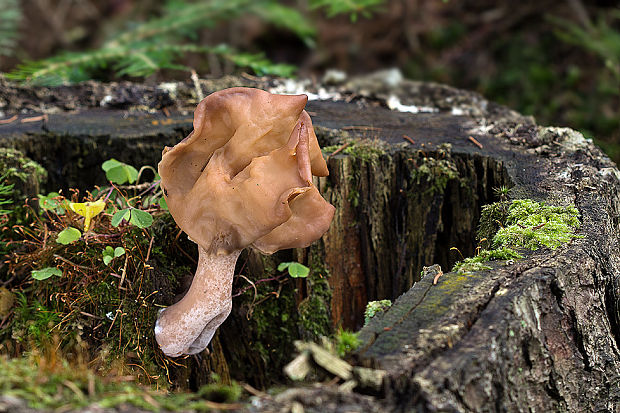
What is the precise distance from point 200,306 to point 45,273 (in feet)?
3.06

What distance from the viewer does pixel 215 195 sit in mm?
2662

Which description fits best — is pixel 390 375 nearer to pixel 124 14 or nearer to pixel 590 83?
pixel 590 83

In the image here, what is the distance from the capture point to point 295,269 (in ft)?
11.3

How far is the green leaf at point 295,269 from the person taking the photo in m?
3.43

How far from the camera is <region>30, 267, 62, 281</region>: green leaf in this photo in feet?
10.3

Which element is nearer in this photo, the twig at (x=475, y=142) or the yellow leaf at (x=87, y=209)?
the yellow leaf at (x=87, y=209)

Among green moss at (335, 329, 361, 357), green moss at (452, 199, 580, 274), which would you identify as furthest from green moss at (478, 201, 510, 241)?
green moss at (335, 329, 361, 357)

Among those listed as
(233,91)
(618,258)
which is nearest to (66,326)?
(233,91)

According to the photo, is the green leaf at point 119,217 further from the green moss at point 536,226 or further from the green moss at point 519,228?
the green moss at point 536,226

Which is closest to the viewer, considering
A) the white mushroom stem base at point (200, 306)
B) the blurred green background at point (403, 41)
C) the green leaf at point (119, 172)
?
the white mushroom stem base at point (200, 306)

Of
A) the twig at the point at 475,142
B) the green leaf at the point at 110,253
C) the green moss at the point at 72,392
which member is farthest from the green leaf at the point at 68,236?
the twig at the point at 475,142

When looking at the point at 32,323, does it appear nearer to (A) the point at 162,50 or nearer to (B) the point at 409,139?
(B) the point at 409,139

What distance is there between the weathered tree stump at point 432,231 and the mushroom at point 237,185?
62 cm

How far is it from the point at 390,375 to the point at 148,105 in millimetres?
3262
